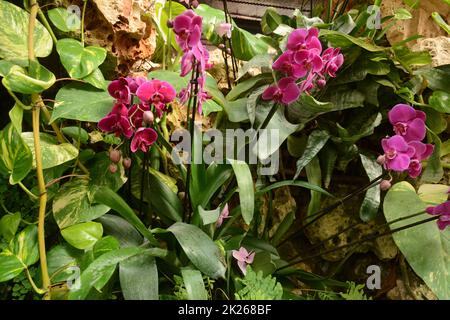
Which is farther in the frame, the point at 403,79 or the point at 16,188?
the point at 403,79

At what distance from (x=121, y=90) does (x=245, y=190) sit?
0.33 meters

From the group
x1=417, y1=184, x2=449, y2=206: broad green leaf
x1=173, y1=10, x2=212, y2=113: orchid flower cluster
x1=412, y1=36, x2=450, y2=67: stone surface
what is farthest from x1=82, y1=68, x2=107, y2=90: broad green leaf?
x1=412, y1=36, x2=450, y2=67: stone surface

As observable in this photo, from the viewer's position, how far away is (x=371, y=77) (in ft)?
3.95

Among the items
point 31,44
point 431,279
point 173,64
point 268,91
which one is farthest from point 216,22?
point 431,279

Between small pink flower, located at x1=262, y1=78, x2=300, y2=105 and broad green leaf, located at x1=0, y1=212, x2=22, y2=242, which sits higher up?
small pink flower, located at x1=262, y1=78, x2=300, y2=105

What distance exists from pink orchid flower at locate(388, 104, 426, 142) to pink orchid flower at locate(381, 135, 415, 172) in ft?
0.14

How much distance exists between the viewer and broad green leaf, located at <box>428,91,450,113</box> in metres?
1.16

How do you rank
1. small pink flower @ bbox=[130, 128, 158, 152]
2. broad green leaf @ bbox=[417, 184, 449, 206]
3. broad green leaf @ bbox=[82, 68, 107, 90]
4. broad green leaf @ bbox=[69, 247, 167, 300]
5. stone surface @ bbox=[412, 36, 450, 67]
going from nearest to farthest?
broad green leaf @ bbox=[69, 247, 167, 300]
small pink flower @ bbox=[130, 128, 158, 152]
broad green leaf @ bbox=[82, 68, 107, 90]
broad green leaf @ bbox=[417, 184, 449, 206]
stone surface @ bbox=[412, 36, 450, 67]

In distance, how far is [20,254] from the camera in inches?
32.4

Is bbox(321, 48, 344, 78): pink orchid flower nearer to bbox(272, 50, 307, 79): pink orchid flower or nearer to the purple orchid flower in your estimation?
bbox(272, 50, 307, 79): pink orchid flower

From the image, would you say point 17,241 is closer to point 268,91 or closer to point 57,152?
point 57,152

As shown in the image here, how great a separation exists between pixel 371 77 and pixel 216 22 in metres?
0.49

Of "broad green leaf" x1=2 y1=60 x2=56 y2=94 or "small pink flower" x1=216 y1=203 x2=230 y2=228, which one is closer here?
"broad green leaf" x1=2 y1=60 x2=56 y2=94

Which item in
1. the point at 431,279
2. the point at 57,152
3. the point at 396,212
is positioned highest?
the point at 57,152
